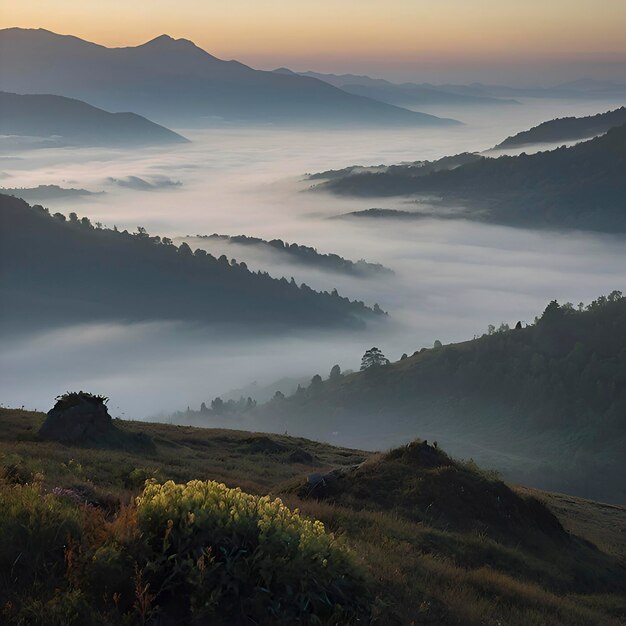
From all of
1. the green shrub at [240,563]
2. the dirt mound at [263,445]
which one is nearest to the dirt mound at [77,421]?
the dirt mound at [263,445]

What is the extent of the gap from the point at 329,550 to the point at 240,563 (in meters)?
1.22

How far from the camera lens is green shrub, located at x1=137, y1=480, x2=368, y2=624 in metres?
8.79

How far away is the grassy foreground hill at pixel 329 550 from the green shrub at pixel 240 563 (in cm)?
3

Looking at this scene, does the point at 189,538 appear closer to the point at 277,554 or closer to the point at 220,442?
the point at 277,554

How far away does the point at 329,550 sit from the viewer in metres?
9.66

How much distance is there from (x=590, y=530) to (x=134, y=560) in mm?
30532


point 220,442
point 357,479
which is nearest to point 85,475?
point 357,479

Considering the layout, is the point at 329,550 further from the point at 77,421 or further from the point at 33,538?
the point at 77,421

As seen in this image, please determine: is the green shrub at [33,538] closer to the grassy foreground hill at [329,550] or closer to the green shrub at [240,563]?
the grassy foreground hill at [329,550]

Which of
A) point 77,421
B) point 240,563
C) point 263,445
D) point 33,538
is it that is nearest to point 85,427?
point 77,421

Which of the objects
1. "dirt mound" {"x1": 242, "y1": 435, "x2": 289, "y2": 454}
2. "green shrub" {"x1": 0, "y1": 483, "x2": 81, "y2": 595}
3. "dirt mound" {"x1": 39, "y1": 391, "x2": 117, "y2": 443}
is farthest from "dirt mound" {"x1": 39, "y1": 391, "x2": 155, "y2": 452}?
"green shrub" {"x1": 0, "y1": 483, "x2": 81, "y2": 595}

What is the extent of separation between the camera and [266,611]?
8789 millimetres

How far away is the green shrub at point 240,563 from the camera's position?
346 inches

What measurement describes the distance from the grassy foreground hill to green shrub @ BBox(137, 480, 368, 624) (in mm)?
26
